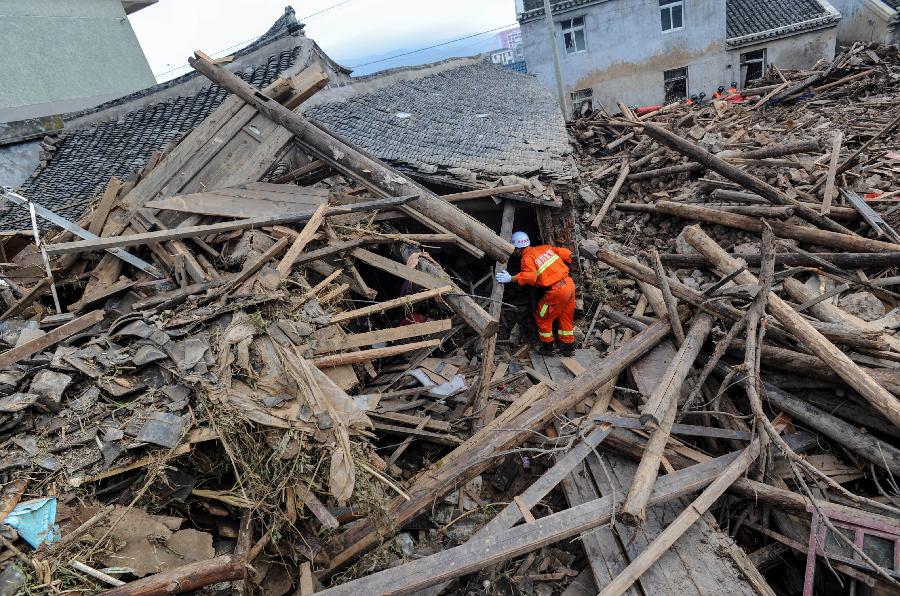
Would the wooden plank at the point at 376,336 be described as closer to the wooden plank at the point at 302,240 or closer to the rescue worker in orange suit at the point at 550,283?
the wooden plank at the point at 302,240

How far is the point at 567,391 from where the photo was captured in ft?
15.1

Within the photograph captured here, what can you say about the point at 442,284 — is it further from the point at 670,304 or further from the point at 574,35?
the point at 574,35

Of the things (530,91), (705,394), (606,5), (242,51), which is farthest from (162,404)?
(606,5)

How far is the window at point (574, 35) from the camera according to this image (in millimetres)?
24125

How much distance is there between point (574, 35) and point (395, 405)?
25.0 m

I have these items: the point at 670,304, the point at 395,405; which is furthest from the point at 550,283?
the point at 395,405

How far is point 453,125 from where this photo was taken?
Answer: 9.84 metres

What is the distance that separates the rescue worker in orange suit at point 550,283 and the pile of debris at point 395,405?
1.38ft

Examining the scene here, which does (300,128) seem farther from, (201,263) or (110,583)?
(110,583)

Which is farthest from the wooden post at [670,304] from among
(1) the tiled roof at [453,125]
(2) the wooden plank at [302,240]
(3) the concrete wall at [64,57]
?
(3) the concrete wall at [64,57]

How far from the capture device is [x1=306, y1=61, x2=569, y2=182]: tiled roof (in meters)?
7.51

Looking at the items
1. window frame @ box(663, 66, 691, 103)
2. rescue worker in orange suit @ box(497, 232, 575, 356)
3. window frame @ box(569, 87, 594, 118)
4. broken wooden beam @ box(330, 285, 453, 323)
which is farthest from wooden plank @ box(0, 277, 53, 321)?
window frame @ box(663, 66, 691, 103)

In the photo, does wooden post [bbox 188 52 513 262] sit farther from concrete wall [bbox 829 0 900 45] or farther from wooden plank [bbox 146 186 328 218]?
concrete wall [bbox 829 0 900 45]

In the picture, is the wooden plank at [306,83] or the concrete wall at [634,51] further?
the concrete wall at [634,51]
